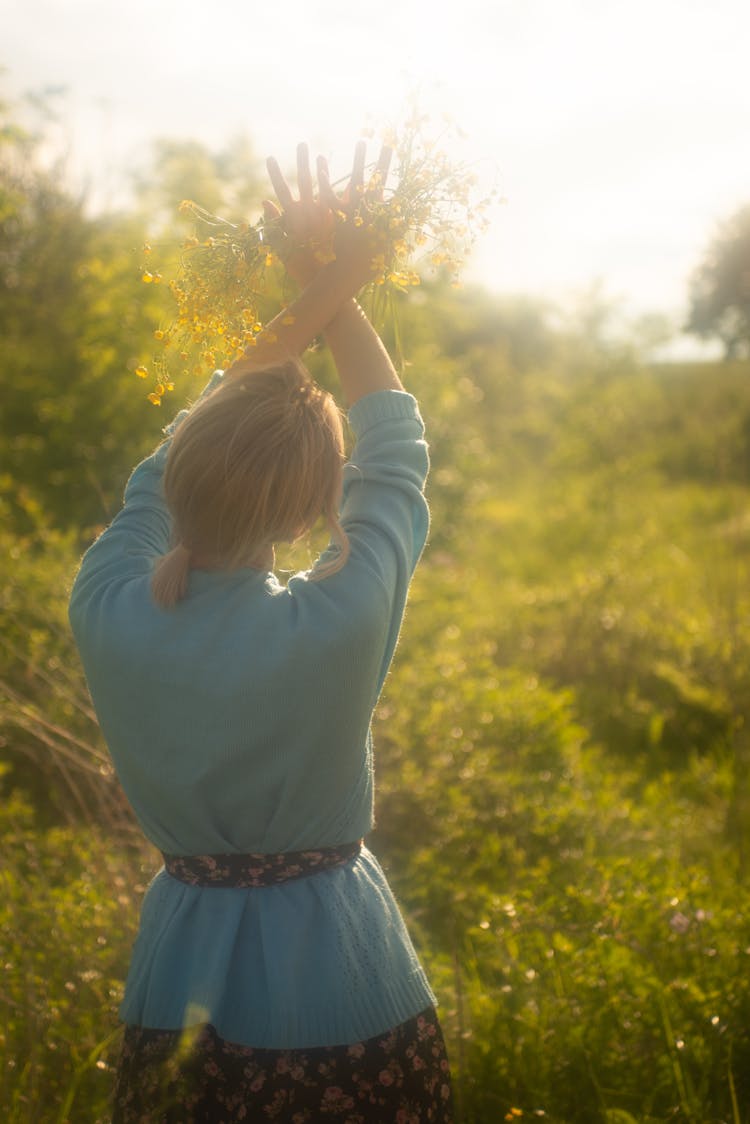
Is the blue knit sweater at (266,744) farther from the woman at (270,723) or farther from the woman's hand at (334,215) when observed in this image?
the woman's hand at (334,215)

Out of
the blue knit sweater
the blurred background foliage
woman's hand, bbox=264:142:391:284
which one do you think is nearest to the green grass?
the blurred background foliage

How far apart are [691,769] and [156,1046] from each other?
4819 millimetres

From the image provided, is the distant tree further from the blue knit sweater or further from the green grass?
the blue knit sweater

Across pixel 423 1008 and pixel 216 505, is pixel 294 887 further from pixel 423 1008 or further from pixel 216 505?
pixel 216 505

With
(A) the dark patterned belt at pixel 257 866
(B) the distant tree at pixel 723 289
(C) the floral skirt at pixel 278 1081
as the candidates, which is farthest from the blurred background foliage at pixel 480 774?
(B) the distant tree at pixel 723 289

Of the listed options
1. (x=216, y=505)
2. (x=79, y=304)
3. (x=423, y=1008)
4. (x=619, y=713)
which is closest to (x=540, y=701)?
(x=619, y=713)

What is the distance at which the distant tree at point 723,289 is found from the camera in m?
7.10

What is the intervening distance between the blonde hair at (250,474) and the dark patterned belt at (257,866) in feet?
1.50

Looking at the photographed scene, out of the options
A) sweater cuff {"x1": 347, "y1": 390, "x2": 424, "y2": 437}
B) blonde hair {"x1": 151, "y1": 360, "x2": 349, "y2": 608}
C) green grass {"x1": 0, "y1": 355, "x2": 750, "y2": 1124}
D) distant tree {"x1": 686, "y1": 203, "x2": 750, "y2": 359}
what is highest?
distant tree {"x1": 686, "y1": 203, "x2": 750, "y2": 359}

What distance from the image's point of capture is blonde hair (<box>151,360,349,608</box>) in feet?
4.77

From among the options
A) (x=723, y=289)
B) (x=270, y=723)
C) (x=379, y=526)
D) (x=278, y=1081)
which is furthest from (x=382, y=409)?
(x=723, y=289)

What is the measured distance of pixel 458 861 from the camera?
13.5 feet

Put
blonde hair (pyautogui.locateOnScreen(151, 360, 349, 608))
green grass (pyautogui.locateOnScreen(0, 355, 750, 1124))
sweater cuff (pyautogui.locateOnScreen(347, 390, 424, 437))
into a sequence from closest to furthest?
blonde hair (pyautogui.locateOnScreen(151, 360, 349, 608)) → sweater cuff (pyautogui.locateOnScreen(347, 390, 424, 437)) → green grass (pyautogui.locateOnScreen(0, 355, 750, 1124))

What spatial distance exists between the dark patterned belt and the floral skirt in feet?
0.75
